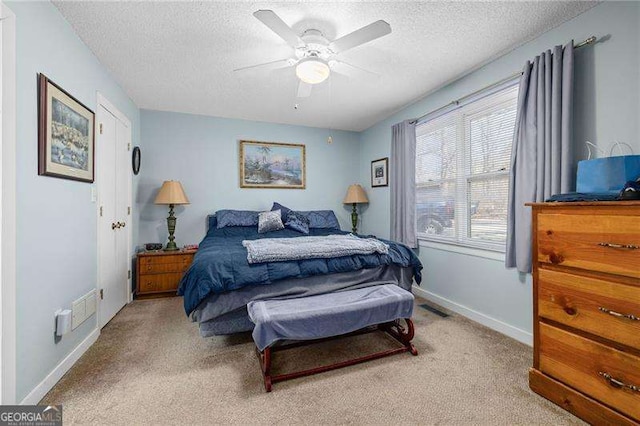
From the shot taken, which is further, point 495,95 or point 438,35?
point 495,95

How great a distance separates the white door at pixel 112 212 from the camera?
2.48 m

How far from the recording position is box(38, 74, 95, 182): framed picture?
5.36ft

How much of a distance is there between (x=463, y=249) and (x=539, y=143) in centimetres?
121

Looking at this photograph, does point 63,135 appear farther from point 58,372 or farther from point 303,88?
point 303,88

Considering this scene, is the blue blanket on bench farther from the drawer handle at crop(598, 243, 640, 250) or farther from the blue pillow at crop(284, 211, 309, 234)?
the blue pillow at crop(284, 211, 309, 234)

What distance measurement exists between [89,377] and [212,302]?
2.85 ft

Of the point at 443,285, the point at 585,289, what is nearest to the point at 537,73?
the point at 585,289

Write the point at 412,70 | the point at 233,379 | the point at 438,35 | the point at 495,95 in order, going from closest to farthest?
the point at 233,379, the point at 438,35, the point at 495,95, the point at 412,70

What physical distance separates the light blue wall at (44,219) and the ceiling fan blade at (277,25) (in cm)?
131

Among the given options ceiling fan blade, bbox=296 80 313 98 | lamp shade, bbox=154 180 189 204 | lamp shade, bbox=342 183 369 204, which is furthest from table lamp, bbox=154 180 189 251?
lamp shade, bbox=342 183 369 204

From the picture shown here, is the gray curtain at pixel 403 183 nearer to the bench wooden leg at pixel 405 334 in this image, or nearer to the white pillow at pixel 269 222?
the bench wooden leg at pixel 405 334

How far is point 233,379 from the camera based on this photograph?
1778 millimetres

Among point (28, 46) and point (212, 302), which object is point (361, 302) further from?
point (28, 46)

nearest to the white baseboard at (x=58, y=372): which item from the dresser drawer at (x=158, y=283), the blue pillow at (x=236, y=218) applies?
the dresser drawer at (x=158, y=283)
